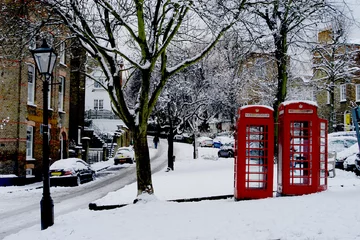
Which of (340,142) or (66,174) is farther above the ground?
(340,142)

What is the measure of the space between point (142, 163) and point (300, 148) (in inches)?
165

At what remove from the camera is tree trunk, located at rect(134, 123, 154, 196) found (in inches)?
442

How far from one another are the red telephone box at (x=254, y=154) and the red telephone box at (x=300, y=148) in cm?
35

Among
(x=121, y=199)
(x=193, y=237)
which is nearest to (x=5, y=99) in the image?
(x=121, y=199)

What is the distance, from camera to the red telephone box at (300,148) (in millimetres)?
10148

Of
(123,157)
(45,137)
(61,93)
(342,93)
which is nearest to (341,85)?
(342,93)

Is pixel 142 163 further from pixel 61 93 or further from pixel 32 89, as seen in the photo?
pixel 61 93

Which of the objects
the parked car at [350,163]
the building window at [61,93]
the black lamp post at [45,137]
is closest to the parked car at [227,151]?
the building window at [61,93]

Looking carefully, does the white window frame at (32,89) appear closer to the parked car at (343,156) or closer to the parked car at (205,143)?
the parked car at (343,156)

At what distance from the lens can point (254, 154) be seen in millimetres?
10344

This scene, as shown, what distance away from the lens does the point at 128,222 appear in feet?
27.5

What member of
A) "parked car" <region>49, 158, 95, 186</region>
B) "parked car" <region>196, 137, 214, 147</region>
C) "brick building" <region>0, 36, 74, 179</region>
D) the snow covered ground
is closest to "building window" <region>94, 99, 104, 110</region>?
"parked car" <region>196, 137, 214, 147</region>

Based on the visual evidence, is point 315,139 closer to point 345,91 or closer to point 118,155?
point 118,155

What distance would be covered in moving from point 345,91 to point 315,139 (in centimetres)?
3637
